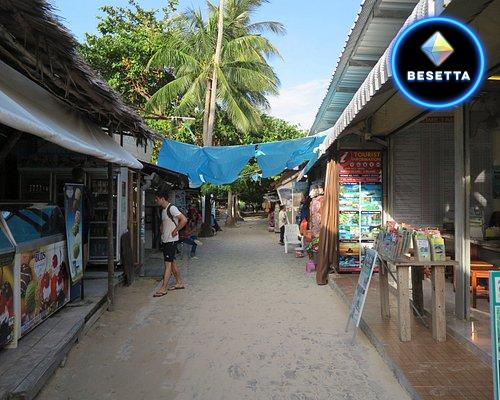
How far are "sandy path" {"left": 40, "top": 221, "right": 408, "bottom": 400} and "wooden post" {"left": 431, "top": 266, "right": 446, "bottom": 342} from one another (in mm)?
709

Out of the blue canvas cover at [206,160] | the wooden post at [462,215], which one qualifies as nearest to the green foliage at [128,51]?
the blue canvas cover at [206,160]

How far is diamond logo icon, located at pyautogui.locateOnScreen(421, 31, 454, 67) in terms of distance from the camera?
3.32 meters

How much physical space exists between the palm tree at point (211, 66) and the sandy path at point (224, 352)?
1197 centimetres

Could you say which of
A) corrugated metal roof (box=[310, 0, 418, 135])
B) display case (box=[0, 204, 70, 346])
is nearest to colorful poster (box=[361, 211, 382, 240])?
corrugated metal roof (box=[310, 0, 418, 135])

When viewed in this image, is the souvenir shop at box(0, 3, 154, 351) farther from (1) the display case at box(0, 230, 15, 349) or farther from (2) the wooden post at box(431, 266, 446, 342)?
(2) the wooden post at box(431, 266, 446, 342)

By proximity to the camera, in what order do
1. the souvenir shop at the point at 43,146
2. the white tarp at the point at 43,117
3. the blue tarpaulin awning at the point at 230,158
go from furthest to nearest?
the blue tarpaulin awning at the point at 230,158 → the souvenir shop at the point at 43,146 → the white tarp at the point at 43,117

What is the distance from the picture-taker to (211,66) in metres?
18.4

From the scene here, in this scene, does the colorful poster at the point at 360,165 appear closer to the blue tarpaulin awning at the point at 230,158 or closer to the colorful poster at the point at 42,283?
the blue tarpaulin awning at the point at 230,158

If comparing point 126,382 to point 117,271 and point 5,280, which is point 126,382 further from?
point 117,271

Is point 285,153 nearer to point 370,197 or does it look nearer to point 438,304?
point 370,197

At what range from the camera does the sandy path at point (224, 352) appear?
3771mm

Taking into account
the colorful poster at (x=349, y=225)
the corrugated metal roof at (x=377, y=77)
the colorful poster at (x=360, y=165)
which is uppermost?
the corrugated metal roof at (x=377, y=77)

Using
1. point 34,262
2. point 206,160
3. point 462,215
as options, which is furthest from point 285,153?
point 34,262

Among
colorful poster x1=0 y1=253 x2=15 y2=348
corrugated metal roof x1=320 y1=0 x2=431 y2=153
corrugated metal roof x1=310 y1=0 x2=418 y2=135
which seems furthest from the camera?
corrugated metal roof x1=310 y1=0 x2=418 y2=135
